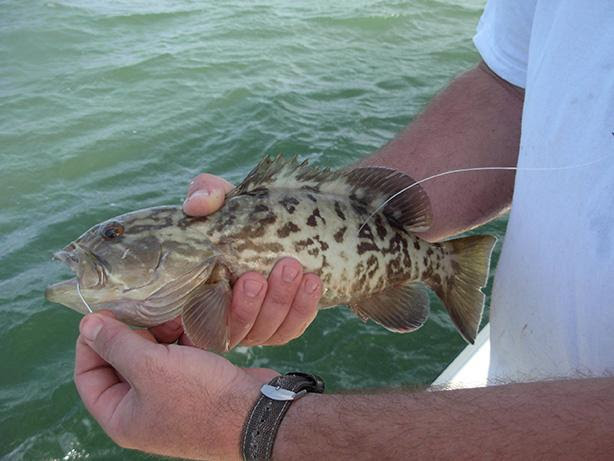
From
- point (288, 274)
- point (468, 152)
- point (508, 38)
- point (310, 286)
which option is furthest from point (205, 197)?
point (508, 38)

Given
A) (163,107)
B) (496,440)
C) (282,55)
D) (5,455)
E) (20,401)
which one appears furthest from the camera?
(282,55)

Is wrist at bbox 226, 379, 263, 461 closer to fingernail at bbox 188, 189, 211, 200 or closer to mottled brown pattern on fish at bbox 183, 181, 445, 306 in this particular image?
mottled brown pattern on fish at bbox 183, 181, 445, 306

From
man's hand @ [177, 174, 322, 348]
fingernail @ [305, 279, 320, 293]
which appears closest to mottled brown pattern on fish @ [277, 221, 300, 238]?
man's hand @ [177, 174, 322, 348]

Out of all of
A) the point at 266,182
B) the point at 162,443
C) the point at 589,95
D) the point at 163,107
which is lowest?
the point at 163,107

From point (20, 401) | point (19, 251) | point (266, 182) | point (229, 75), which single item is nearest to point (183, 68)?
point (229, 75)

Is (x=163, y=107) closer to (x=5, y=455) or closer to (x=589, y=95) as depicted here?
(x=5, y=455)

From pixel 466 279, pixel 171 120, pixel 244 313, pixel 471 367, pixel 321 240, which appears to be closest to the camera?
pixel 244 313

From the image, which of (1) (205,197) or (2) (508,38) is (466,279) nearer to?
(2) (508,38)
